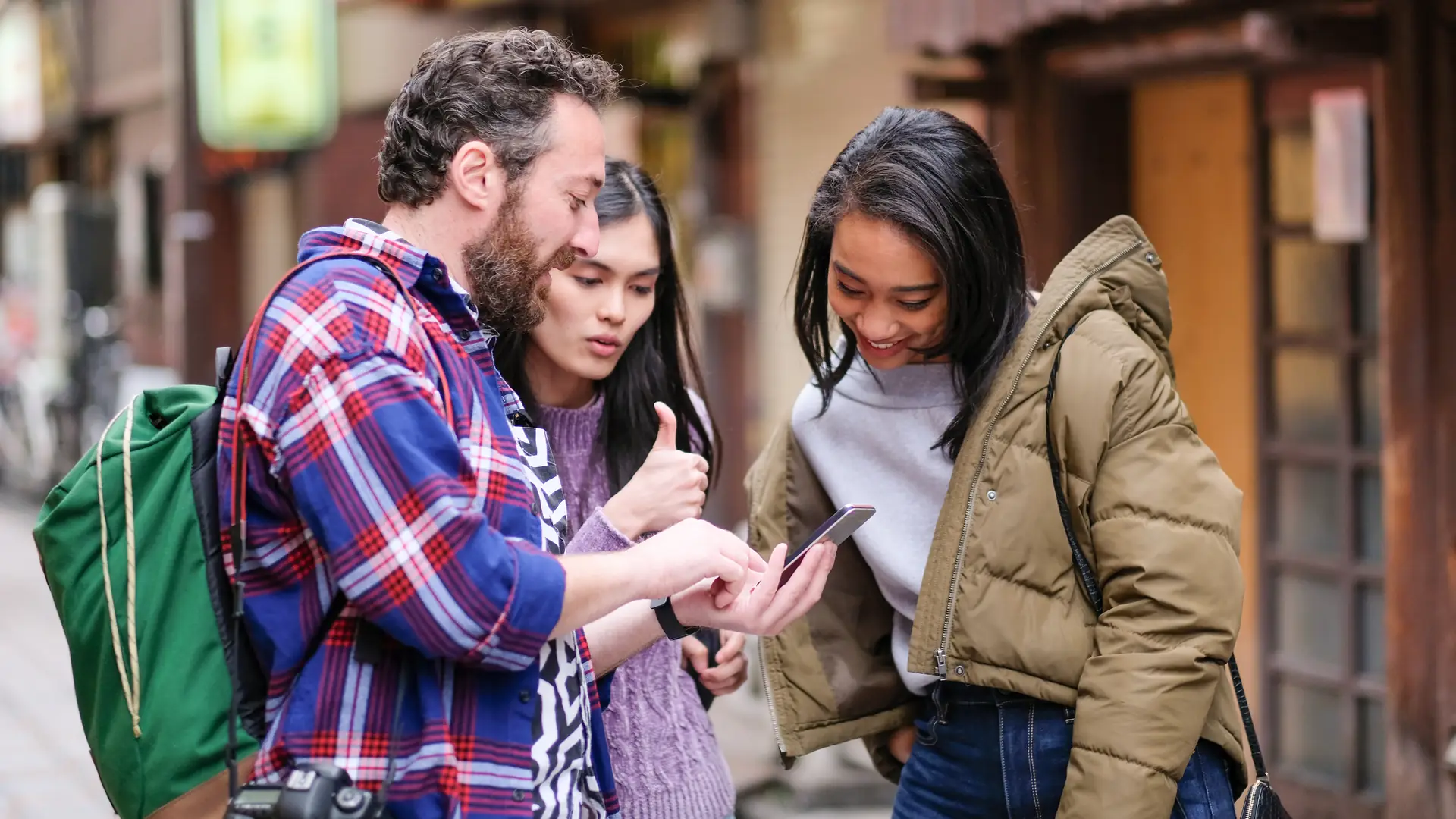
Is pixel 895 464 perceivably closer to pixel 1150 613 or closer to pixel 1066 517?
pixel 1066 517

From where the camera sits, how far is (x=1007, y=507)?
2.40 metres

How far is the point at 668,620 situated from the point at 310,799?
681mm

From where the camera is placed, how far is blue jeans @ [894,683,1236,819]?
242 cm

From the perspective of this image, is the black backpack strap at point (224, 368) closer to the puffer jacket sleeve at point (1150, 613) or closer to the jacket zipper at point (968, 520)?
the jacket zipper at point (968, 520)

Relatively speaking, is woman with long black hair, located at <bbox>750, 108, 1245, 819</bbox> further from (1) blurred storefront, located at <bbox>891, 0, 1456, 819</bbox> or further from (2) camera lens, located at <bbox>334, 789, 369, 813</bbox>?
(1) blurred storefront, located at <bbox>891, 0, 1456, 819</bbox>

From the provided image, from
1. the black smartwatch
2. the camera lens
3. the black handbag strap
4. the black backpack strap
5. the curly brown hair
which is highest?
the curly brown hair

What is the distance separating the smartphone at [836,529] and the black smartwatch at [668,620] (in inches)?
6.8

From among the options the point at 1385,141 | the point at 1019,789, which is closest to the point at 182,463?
the point at 1019,789

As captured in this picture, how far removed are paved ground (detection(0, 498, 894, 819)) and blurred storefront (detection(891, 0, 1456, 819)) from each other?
1635mm

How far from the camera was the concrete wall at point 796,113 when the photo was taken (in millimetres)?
7672

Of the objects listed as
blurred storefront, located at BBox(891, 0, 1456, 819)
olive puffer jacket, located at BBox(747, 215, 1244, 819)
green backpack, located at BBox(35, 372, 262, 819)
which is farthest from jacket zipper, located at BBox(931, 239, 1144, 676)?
blurred storefront, located at BBox(891, 0, 1456, 819)

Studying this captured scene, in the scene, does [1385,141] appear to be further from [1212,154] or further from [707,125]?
[707,125]

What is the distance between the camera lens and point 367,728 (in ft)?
6.31

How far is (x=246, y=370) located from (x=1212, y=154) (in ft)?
17.5
